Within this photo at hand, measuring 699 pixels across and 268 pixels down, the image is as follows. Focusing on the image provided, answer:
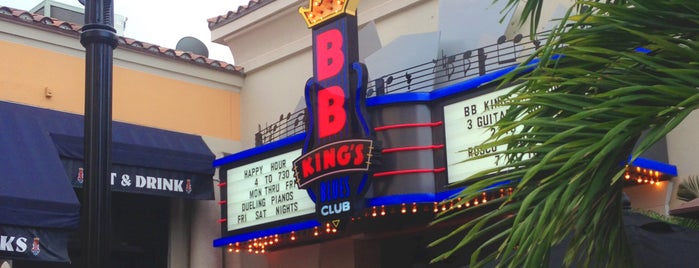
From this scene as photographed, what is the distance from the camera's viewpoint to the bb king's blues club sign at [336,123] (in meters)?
13.1

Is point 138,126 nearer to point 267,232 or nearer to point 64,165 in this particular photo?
point 64,165

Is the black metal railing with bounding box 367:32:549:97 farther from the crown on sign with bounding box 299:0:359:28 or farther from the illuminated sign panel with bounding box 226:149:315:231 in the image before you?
the illuminated sign panel with bounding box 226:149:315:231

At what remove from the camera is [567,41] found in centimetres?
562

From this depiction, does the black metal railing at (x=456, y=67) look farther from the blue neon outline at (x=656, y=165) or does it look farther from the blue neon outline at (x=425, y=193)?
the blue neon outline at (x=656, y=165)

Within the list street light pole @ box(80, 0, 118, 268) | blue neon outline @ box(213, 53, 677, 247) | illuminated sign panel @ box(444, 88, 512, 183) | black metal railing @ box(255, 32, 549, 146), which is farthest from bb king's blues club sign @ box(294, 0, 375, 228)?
street light pole @ box(80, 0, 118, 268)

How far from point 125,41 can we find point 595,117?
1289 centimetres

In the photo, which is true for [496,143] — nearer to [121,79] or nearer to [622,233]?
[622,233]

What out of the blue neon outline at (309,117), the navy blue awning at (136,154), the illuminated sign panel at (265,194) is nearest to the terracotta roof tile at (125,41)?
the navy blue awning at (136,154)

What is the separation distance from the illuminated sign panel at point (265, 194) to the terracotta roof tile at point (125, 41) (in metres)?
2.93

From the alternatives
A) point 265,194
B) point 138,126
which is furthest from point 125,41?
point 265,194

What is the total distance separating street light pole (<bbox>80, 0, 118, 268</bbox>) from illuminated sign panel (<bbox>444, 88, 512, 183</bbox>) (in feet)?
22.0

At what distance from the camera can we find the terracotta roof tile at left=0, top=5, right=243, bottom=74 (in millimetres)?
15789

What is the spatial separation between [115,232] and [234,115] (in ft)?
10.7

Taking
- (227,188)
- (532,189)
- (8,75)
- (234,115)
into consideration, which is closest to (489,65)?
(227,188)
